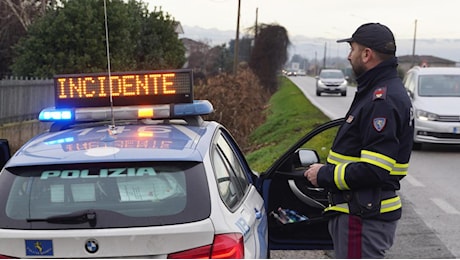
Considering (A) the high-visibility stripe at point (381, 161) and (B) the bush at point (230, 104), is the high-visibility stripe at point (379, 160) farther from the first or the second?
(B) the bush at point (230, 104)

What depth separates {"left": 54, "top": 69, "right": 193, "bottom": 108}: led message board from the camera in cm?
450

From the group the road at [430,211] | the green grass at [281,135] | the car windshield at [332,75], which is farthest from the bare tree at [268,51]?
the road at [430,211]

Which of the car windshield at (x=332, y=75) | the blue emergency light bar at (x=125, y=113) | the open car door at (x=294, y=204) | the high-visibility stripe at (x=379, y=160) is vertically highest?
the blue emergency light bar at (x=125, y=113)

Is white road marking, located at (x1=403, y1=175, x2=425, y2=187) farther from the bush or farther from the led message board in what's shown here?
the bush

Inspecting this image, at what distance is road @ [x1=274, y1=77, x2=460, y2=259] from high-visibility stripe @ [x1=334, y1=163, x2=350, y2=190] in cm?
258

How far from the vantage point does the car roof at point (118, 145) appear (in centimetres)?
315

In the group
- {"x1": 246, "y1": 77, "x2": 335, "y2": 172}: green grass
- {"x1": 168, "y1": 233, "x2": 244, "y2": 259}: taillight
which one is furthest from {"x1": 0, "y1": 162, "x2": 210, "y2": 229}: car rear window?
{"x1": 246, "y1": 77, "x2": 335, "y2": 172}: green grass

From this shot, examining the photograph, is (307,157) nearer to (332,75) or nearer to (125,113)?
(125,113)

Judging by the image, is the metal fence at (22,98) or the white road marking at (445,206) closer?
the white road marking at (445,206)

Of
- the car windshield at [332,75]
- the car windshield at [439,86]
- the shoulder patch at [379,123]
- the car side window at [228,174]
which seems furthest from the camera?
the car windshield at [332,75]

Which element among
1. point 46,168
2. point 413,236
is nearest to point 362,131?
point 46,168

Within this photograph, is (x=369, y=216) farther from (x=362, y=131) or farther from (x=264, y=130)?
(x=264, y=130)

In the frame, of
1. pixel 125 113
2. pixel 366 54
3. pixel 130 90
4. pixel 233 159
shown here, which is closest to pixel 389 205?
pixel 366 54

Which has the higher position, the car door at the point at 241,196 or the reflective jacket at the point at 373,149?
the reflective jacket at the point at 373,149
